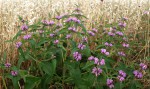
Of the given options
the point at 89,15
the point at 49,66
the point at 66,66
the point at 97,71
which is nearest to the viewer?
the point at 97,71

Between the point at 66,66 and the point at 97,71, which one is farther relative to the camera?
the point at 66,66

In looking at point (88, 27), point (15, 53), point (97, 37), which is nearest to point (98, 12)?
point (88, 27)

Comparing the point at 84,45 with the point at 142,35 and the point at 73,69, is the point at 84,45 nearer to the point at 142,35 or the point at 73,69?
the point at 73,69

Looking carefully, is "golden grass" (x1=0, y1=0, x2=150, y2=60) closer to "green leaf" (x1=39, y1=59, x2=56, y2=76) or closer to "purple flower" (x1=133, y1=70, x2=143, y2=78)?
"green leaf" (x1=39, y1=59, x2=56, y2=76)

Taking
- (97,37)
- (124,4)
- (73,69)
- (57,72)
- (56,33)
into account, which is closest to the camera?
(73,69)

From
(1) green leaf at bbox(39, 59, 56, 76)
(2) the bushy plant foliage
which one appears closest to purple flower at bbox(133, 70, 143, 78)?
(2) the bushy plant foliage

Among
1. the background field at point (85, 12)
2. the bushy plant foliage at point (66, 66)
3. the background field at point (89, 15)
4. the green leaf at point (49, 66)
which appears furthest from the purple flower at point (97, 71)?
the background field at point (85, 12)

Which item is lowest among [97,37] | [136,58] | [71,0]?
[136,58]

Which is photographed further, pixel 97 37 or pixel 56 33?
pixel 97 37

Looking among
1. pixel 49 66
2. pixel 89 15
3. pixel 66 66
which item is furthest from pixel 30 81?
pixel 89 15

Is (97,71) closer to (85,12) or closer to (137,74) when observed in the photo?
(137,74)

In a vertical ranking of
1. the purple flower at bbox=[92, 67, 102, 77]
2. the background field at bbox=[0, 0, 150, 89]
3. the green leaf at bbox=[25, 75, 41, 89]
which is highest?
the background field at bbox=[0, 0, 150, 89]
